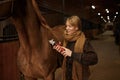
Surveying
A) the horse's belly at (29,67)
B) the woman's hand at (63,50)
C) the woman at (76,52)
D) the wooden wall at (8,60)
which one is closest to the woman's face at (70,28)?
the woman at (76,52)

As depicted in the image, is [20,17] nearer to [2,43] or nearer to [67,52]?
[67,52]

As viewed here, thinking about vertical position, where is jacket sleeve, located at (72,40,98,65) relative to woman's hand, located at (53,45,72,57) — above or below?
below

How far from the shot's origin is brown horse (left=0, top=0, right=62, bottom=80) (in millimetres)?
2492

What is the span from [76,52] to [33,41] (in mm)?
527

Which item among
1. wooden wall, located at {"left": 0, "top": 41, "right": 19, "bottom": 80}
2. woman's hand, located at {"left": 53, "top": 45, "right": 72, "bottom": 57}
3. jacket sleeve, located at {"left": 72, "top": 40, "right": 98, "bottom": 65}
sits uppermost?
woman's hand, located at {"left": 53, "top": 45, "right": 72, "bottom": 57}

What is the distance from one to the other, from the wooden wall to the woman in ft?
4.85

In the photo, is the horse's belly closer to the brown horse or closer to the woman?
the brown horse

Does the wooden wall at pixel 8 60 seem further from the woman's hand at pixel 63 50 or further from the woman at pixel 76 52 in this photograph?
the woman's hand at pixel 63 50

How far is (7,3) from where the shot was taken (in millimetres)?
2334

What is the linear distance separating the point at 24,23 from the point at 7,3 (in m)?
0.28

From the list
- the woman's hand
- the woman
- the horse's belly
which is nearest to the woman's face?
the woman

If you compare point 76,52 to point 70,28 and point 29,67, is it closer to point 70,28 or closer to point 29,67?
point 70,28

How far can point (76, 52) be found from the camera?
2.27 m

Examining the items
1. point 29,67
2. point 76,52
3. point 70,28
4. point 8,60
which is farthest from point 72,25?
point 8,60
